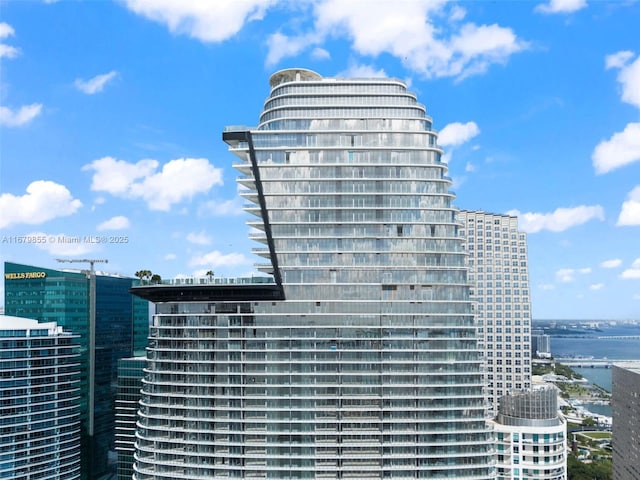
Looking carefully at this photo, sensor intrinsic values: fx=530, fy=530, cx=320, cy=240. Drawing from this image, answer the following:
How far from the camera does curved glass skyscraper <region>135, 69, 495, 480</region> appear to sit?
7850cm

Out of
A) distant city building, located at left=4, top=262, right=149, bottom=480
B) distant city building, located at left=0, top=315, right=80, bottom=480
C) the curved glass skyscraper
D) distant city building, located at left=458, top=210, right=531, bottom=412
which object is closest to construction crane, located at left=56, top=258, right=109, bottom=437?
distant city building, located at left=4, top=262, right=149, bottom=480

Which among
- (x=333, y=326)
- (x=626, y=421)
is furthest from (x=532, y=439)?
(x=333, y=326)

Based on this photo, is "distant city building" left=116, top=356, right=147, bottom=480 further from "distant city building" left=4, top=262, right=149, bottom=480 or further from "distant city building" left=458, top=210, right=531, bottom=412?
"distant city building" left=458, top=210, right=531, bottom=412

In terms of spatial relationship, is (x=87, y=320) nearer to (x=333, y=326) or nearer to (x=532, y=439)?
(x=333, y=326)

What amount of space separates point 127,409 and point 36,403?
26904 millimetres

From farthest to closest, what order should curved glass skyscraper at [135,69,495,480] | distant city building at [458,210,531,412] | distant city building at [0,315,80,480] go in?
distant city building at [458,210,531,412]
distant city building at [0,315,80,480]
curved glass skyscraper at [135,69,495,480]

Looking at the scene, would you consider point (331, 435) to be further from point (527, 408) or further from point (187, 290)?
point (527, 408)

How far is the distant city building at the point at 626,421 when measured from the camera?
115250 millimetres

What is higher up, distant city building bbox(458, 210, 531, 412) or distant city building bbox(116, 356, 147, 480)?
distant city building bbox(458, 210, 531, 412)

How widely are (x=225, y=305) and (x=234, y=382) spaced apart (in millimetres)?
11730

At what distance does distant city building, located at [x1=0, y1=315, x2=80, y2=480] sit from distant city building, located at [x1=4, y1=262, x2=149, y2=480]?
99.8ft

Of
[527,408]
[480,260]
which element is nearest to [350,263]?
[527,408]

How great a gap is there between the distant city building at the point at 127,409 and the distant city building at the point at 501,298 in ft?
300

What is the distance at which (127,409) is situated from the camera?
5182 inches
